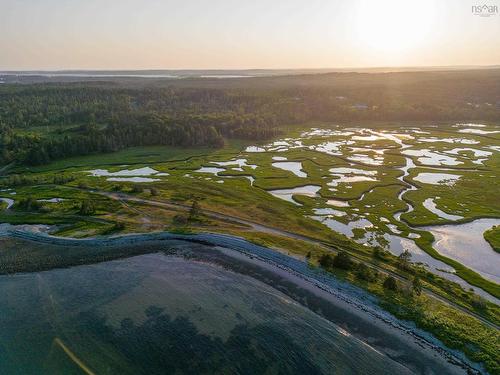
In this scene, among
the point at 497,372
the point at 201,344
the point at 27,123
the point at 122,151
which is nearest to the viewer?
the point at 497,372

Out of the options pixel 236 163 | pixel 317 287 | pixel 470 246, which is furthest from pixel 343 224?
pixel 236 163

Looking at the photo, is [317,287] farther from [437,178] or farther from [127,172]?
[127,172]

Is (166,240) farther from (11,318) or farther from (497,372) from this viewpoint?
(497,372)

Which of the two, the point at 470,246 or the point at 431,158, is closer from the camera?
the point at 470,246

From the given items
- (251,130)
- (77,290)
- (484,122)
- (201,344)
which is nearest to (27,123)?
(251,130)

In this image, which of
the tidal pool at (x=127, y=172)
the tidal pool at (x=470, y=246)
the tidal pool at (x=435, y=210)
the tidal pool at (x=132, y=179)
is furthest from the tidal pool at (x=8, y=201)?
the tidal pool at (x=435, y=210)
